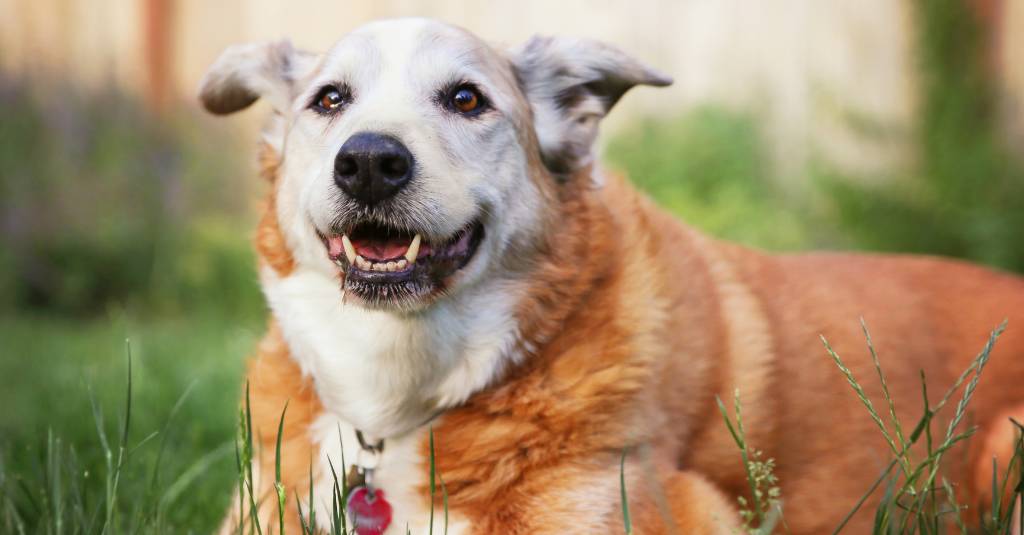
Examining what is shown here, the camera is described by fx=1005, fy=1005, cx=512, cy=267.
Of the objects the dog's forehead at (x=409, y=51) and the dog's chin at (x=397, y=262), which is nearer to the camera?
the dog's chin at (x=397, y=262)

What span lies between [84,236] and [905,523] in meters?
5.59

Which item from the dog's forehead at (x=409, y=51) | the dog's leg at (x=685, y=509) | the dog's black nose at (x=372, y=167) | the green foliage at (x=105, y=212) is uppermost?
the dog's forehead at (x=409, y=51)

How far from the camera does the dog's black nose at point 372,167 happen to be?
7.47ft

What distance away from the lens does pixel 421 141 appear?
7.74ft

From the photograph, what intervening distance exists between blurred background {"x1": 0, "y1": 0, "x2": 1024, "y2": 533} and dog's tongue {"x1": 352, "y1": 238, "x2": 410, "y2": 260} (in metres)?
2.70

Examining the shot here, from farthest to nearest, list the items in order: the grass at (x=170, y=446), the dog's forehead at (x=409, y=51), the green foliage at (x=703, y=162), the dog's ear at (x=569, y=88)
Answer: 1. the green foliage at (x=703, y=162)
2. the dog's ear at (x=569, y=88)
3. the dog's forehead at (x=409, y=51)
4. the grass at (x=170, y=446)

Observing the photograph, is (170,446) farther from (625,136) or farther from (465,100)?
(625,136)

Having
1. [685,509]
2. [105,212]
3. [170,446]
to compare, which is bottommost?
[105,212]

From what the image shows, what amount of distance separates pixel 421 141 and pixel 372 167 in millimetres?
140

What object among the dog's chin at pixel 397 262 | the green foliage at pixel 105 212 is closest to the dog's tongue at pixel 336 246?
the dog's chin at pixel 397 262

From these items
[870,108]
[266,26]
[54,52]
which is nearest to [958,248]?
[870,108]

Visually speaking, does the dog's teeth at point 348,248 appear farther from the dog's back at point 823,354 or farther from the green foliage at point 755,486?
the green foliage at point 755,486

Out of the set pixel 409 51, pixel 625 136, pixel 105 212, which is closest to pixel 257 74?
pixel 409 51

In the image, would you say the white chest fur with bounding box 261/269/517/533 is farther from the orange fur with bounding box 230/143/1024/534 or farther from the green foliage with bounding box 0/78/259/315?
the green foliage with bounding box 0/78/259/315
